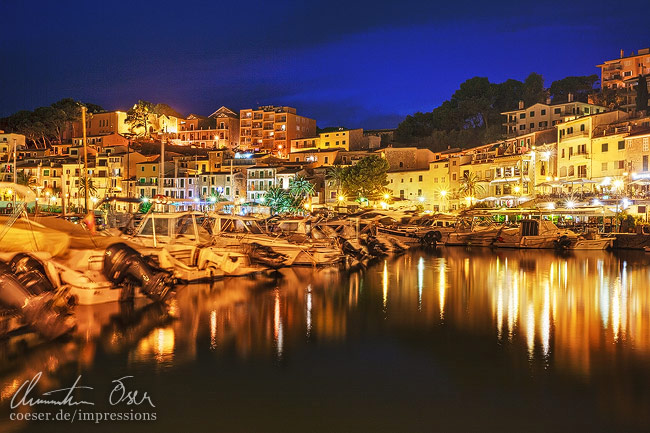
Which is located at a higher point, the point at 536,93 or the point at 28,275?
the point at 536,93

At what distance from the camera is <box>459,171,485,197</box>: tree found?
67.9 m

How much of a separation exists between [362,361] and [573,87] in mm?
92351

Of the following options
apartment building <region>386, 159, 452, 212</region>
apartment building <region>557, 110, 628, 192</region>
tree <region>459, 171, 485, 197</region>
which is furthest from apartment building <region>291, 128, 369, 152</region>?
apartment building <region>557, 110, 628, 192</region>

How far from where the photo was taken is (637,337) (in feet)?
46.0

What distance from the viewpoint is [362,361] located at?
11766mm

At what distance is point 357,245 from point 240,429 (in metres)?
24.5

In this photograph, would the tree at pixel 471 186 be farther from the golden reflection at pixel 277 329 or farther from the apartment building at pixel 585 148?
the golden reflection at pixel 277 329

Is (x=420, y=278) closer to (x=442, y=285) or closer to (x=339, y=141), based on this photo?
(x=442, y=285)

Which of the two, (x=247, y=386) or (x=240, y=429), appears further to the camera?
(x=247, y=386)

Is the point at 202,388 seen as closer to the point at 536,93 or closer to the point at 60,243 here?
the point at 60,243

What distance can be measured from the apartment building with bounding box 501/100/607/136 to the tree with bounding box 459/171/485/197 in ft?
35.1

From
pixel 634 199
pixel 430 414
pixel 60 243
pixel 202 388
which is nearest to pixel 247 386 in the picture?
pixel 202 388

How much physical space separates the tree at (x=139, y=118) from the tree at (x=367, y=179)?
5451cm
